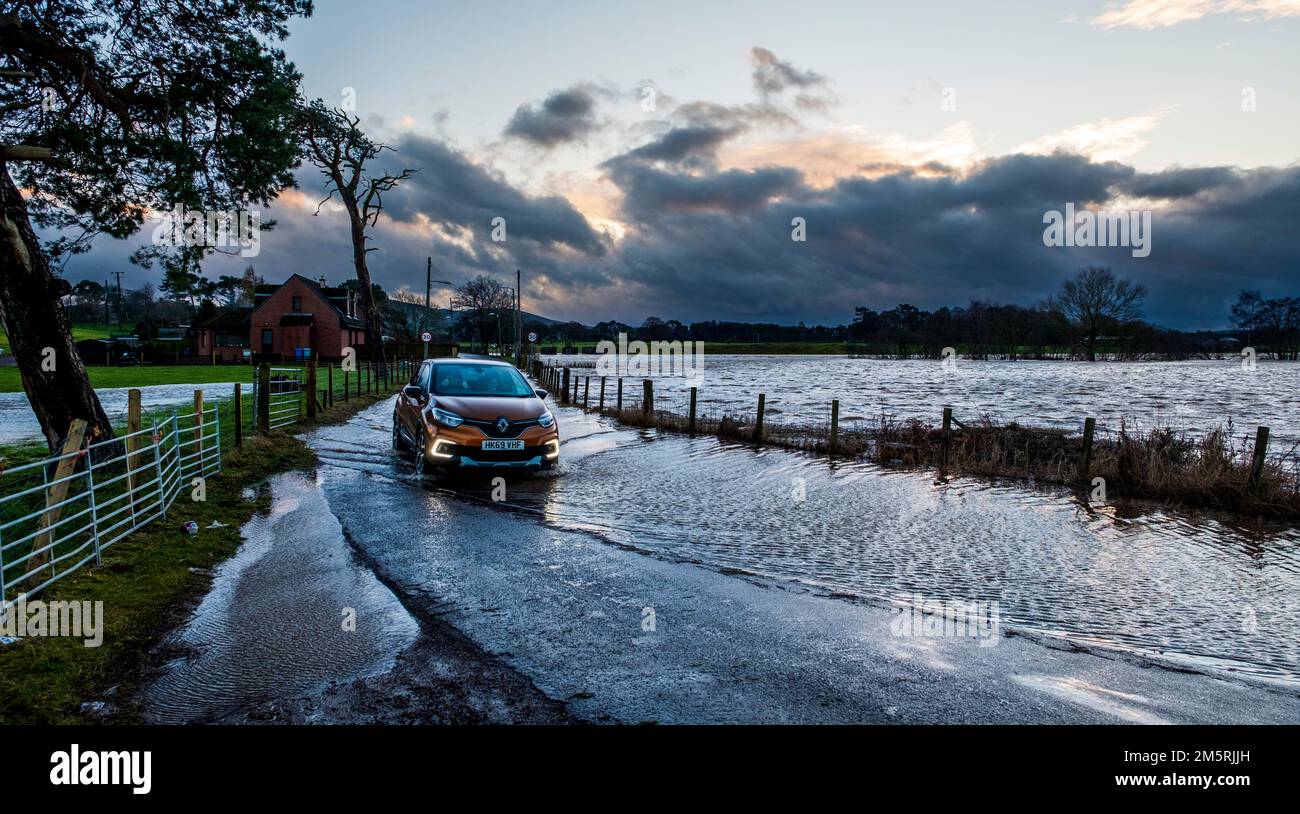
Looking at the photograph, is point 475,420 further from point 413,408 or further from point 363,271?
point 363,271

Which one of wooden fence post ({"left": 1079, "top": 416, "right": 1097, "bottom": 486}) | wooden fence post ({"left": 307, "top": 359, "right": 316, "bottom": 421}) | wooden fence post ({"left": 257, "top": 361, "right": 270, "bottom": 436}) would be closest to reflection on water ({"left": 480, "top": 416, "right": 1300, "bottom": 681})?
wooden fence post ({"left": 1079, "top": 416, "right": 1097, "bottom": 486})

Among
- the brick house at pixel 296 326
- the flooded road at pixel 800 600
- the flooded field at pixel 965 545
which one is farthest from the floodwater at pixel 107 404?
the brick house at pixel 296 326

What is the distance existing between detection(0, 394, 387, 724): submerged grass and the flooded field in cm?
334

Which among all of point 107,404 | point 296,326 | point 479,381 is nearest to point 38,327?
point 479,381

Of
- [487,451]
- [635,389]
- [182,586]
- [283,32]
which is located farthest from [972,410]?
[182,586]

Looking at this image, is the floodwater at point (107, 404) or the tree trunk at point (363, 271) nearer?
the floodwater at point (107, 404)

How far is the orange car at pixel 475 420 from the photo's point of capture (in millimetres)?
11172

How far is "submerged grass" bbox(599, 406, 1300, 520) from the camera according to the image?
38.4 feet

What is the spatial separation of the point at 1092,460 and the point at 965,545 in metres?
7.38

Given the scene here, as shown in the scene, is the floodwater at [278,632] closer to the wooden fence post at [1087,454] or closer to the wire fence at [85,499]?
the wire fence at [85,499]

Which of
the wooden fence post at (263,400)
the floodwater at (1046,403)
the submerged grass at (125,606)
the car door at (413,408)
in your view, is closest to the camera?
the submerged grass at (125,606)

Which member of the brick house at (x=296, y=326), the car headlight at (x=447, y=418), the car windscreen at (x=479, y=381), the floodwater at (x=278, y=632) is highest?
the brick house at (x=296, y=326)
